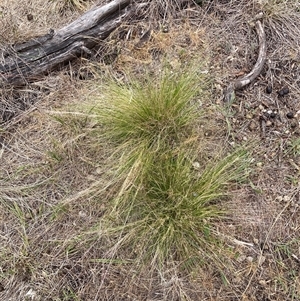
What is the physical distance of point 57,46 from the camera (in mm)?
2146

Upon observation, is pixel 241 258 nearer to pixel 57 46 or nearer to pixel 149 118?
pixel 149 118

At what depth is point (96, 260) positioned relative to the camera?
66.1 inches

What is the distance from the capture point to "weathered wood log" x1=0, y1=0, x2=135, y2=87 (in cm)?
211

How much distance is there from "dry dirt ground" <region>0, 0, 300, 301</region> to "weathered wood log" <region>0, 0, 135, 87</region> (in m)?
0.05

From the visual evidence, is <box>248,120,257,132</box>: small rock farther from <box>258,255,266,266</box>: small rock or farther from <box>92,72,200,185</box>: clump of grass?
<box>258,255,266,266</box>: small rock

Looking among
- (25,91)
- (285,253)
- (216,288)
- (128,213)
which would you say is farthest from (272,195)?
(25,91)

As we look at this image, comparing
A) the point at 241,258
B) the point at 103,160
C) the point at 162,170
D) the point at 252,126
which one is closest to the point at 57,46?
the point at 103,160

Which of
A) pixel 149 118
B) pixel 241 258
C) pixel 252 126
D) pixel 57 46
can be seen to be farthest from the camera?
pixel 57 46

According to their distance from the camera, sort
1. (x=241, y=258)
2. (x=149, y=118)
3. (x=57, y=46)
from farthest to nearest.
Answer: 1. (x=57, y=46)
2. (x=149, y=118)
3. (x=241, y=258)

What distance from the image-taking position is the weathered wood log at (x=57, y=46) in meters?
2.11

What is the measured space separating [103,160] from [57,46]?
72 cm

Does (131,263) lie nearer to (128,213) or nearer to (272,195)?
(128,213)

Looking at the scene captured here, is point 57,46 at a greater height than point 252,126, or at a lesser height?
greater

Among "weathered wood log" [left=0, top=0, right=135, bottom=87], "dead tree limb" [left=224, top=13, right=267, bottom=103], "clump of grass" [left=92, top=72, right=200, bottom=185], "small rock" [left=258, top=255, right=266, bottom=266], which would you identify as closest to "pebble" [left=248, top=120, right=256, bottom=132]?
"dead tree limb" [left=224, top=13, right=267, bottom=103]
